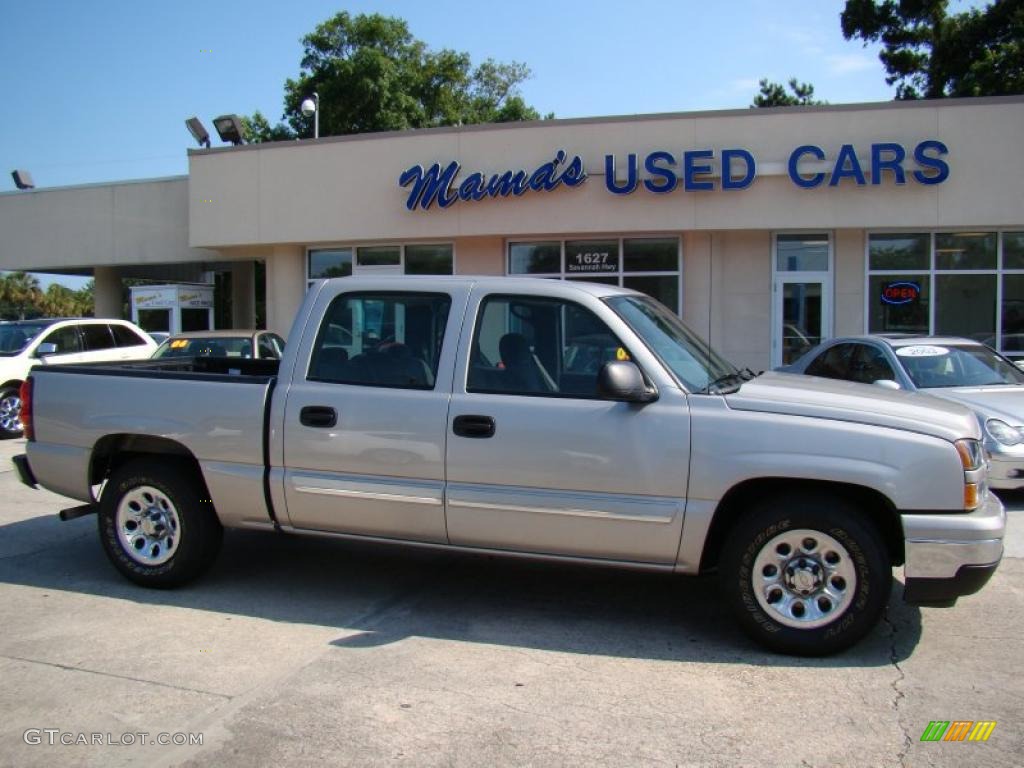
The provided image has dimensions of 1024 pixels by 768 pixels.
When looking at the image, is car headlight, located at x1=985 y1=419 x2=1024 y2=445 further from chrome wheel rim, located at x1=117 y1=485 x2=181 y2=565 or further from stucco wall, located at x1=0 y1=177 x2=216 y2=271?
stucco wall, located at x1=0 y1=177 x2=216 y2=271

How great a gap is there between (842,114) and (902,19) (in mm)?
16345

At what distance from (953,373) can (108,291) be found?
72.4 ft

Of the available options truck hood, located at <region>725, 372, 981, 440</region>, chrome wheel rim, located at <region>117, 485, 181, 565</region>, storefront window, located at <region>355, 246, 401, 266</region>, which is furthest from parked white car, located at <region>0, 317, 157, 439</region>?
truck hood, located at <region>725, 372, 981, 440</region>

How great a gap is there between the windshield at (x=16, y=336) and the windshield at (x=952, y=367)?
40.0 ft

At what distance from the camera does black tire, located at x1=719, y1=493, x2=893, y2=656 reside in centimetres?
427

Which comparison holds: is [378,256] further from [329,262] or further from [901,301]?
[901,301]

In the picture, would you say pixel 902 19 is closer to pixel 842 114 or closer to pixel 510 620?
pixel 842 114

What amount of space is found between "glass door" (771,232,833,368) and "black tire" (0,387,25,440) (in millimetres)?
12711

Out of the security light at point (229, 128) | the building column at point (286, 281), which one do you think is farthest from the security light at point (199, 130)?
the building column at point (286, 281)

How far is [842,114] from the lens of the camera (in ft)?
50.2

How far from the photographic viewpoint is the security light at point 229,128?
20703 mm

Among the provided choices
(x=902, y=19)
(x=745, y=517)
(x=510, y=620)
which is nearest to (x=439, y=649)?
(x=510, y=620)

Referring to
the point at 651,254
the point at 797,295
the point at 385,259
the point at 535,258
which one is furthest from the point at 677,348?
the point at 385,259
